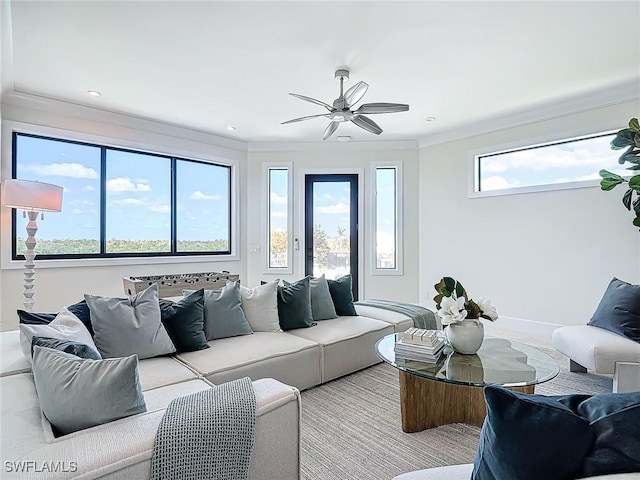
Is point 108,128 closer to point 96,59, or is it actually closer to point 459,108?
point 96,59

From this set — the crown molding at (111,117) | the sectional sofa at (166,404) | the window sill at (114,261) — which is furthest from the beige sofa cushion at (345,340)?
the crown molding at (111,117)

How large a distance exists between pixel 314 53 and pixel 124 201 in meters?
3.41

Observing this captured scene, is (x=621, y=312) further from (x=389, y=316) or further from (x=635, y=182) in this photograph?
(x=389, y=316)

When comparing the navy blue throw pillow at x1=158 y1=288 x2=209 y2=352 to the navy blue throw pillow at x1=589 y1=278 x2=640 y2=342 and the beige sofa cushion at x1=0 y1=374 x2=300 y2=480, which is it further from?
the navy blue throw pillow at x1=589 y1=278 x2=640 y2=342

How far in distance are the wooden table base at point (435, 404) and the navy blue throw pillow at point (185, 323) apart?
4.64 feet

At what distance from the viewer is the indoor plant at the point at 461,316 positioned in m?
2.24

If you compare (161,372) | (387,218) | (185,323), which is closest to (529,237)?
(387,218)

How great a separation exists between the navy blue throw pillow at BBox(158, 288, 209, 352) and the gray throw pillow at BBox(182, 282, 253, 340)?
0.46 ft

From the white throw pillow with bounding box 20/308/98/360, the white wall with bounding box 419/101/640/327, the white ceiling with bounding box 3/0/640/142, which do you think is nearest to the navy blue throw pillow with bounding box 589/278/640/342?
the white wall with bounding box 419/101/640/327

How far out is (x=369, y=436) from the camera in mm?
2162

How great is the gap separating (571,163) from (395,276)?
2.90 meters

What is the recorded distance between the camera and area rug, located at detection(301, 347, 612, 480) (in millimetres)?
1878

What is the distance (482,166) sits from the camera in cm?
520

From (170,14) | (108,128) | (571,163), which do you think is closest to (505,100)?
(571,163)
